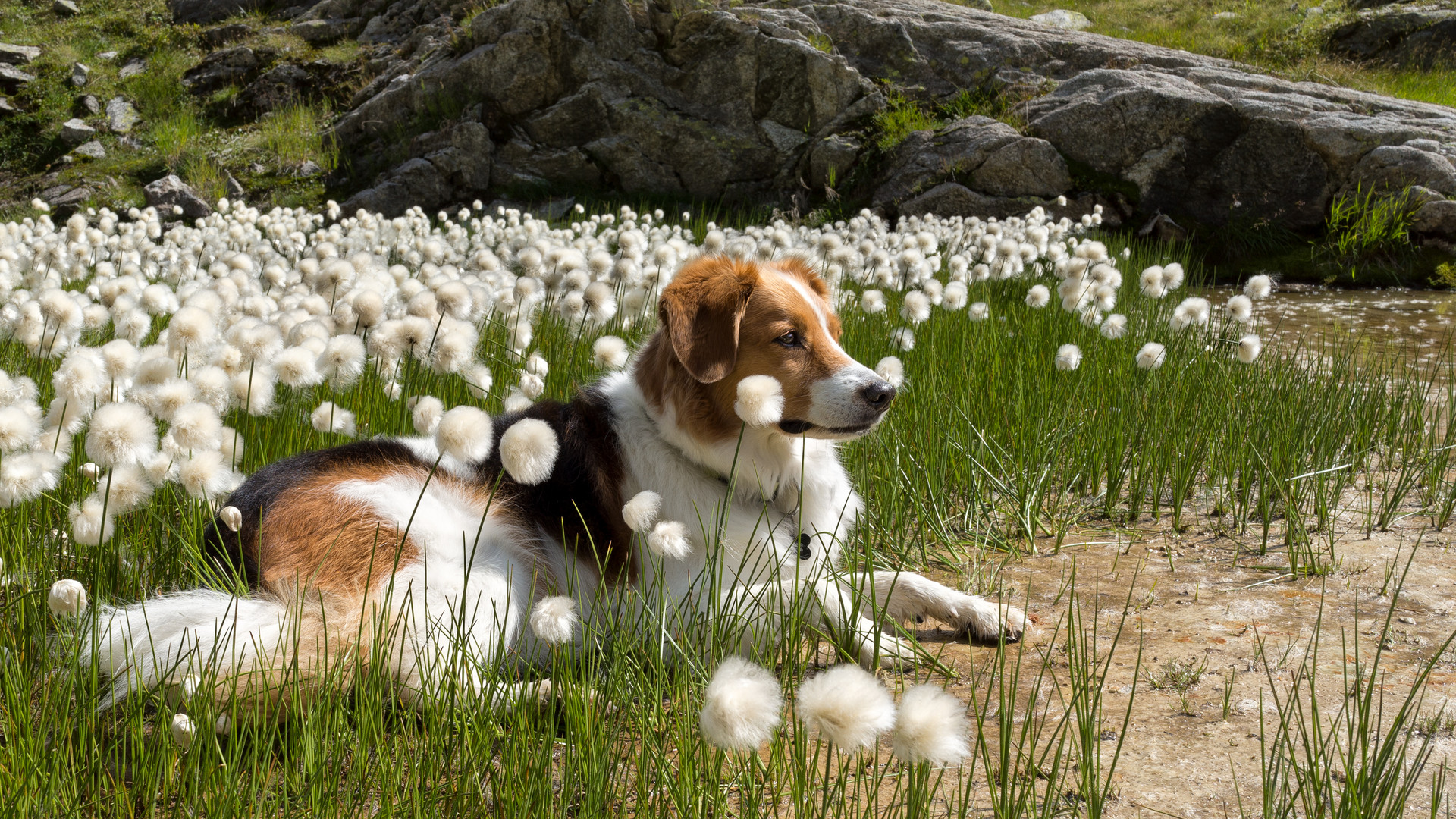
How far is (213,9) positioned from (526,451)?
27725 millimetres

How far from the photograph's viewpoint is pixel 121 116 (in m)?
19.9

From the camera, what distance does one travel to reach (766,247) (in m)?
7.63

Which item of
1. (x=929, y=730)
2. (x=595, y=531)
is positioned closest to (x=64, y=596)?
(x=595, y=531)

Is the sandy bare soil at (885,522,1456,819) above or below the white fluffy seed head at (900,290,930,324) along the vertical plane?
below

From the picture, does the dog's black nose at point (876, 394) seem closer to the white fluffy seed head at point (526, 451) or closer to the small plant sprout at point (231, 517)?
the white fluffy seed head at point (526, 451)

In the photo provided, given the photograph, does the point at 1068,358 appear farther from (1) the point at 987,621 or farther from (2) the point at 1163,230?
(2) the point at 1163,230

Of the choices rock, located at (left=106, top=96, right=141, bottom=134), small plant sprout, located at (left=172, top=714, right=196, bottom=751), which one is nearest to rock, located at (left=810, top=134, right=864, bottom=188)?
small plant sprout, located at (left=172, top=714, right=196, bottom=751)

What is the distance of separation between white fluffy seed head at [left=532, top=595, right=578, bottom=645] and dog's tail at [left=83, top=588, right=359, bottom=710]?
488mm

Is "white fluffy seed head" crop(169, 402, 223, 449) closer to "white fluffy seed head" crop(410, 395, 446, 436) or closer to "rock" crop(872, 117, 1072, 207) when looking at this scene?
"white fluffy seed head" crop(410, 395, 446, 436)

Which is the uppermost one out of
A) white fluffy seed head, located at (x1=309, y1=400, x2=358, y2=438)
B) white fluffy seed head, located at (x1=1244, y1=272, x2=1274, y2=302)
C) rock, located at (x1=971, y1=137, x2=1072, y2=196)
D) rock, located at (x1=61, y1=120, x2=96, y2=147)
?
rock, located at (x1=61, y1=120, x2=96, y2=147)

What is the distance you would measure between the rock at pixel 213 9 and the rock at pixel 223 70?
4.53 m

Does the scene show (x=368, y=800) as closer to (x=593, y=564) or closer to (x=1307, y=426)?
(x=593, y=564)

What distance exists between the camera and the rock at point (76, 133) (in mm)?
19234

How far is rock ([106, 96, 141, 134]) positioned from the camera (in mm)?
19594
